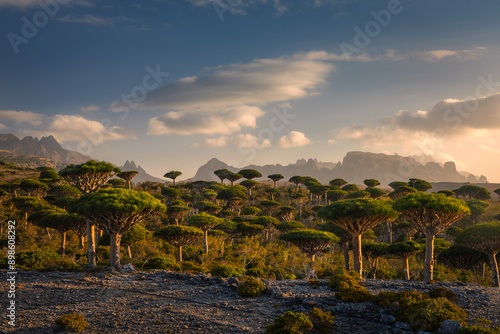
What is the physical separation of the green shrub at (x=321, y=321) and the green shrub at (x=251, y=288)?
15.3 feet

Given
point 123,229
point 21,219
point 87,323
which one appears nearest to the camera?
point 87,323

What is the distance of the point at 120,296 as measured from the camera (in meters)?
18.5

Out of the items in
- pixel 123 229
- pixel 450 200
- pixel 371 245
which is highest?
pixel 450 200

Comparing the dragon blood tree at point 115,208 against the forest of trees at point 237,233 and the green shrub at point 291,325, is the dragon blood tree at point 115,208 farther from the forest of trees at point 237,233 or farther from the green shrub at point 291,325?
the green shrub at point 291,325

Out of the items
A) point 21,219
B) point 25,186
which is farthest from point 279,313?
point 25,186

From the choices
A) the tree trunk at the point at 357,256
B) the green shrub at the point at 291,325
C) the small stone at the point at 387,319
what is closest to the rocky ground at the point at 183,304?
the small stone at the point at 387,319

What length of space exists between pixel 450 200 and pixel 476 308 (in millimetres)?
10632

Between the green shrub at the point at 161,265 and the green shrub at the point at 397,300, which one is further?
the green shrub at the point at 161,265

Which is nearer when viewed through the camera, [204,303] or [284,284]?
[204,303]

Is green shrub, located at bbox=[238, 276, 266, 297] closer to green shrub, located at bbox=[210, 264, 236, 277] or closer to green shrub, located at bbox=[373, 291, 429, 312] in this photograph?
green shrub, located at bbox=[373, 291, 429, 312]

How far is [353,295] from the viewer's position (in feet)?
59.5

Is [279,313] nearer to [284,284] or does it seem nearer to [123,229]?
[284,284]

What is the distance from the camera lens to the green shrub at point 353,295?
17.9 meters

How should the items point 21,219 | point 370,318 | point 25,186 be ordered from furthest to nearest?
1. point 25,186
2. point 21,219
3. point 370,318
